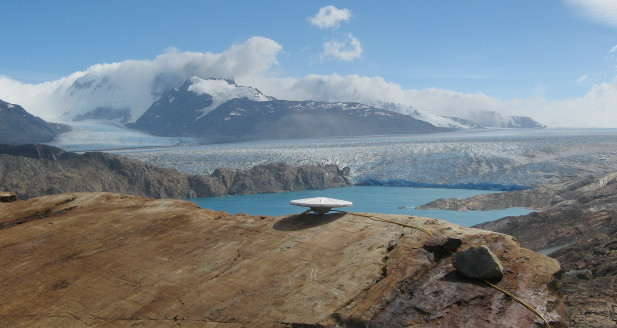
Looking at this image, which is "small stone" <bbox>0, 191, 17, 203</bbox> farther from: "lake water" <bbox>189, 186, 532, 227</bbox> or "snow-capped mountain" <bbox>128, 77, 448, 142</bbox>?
"snow-capped mountain" <bbox>128, 77, 448, 142</bbox>

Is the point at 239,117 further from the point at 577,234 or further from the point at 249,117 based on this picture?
the point at 577,234

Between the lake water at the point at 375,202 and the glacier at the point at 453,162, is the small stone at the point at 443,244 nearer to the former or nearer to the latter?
the lake water at the point at 375,202

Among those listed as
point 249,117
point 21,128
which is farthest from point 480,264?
point 249,117

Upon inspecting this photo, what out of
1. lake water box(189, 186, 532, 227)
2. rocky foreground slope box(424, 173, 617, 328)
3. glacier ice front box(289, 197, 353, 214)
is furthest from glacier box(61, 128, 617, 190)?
glacier ice front box(289, 197, 353, 214)

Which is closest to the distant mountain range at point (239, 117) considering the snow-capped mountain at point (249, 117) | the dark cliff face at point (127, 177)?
the snow-capped mountain at point (249, 117)

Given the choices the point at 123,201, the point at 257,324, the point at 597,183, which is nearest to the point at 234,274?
the point at 257,324

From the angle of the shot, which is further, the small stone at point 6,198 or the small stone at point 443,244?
the small stone at point 6,198
